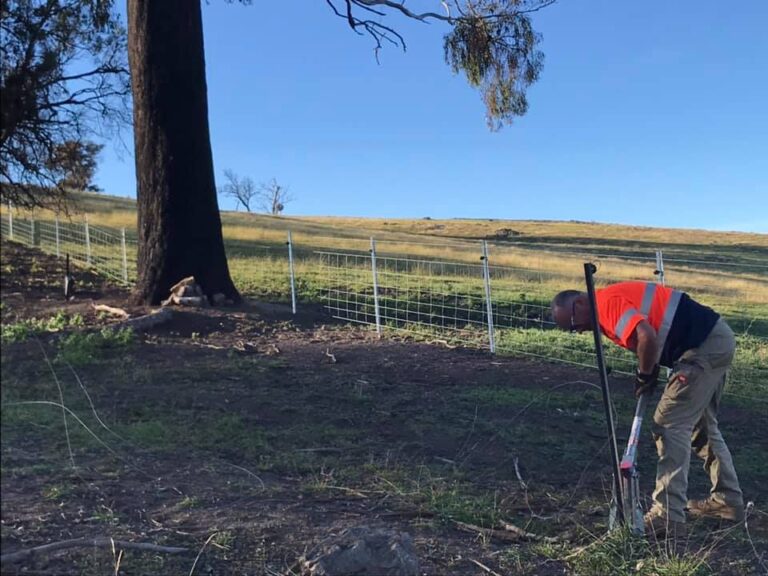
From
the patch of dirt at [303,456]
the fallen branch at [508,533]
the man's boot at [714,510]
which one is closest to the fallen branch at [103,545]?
the patch of dirt at [303,456]

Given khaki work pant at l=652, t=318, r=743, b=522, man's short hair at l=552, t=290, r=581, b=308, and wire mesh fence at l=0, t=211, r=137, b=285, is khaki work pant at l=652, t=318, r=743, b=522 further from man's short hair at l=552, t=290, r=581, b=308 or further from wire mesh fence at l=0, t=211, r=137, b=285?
wire mesh fence at l=0, t=211, r=137, b=285

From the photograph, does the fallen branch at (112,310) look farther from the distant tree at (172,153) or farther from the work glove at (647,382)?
the work glove at (647,382)

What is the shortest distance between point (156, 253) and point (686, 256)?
29150 millimetres

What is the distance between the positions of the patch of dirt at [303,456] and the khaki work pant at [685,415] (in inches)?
9.8

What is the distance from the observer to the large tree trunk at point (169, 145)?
9.94 metres

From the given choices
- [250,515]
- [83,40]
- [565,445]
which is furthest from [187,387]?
[83,40]

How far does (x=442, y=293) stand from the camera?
36.9ft

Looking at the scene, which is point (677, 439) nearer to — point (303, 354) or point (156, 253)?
point (303, 354)

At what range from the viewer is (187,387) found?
6359 millimetres

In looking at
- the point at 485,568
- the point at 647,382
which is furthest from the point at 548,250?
the point at 485,568

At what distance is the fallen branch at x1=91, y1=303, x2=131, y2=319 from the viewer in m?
9.21

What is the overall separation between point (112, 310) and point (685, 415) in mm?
7297

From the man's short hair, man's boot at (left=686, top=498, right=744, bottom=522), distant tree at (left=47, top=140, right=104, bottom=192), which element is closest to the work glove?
the man's short hair

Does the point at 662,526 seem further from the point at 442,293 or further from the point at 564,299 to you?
the point at 442,293
